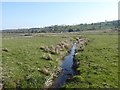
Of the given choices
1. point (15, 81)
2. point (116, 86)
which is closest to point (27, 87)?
point (15, 81)

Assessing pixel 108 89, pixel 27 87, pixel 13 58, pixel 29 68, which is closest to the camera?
pixel 108 89

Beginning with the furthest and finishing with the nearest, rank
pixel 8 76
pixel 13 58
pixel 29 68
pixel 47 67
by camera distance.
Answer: pixel 13 58
pixel 47 67
pixel 29 68
pixel 8 76

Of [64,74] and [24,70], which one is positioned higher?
[24,70]

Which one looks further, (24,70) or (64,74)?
(64,74)

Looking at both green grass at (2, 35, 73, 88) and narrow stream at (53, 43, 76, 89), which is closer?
green grass at (2, 35, 73, 88)

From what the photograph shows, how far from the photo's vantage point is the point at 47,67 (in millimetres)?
46500

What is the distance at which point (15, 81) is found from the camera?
3656 centimetres

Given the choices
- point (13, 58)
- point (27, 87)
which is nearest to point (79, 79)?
point (27, 87)

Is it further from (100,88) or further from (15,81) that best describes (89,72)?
(15,81)

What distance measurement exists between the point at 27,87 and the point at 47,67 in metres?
11.8

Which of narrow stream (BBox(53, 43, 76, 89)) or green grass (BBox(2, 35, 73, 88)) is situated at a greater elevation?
green grass (BBox(2, 35, 73, 88))

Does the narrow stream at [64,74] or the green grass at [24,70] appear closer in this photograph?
the green grass at [24,70]

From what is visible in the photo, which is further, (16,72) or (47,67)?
(47,67)

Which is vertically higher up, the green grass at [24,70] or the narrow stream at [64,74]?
the green grass at [24,70]
